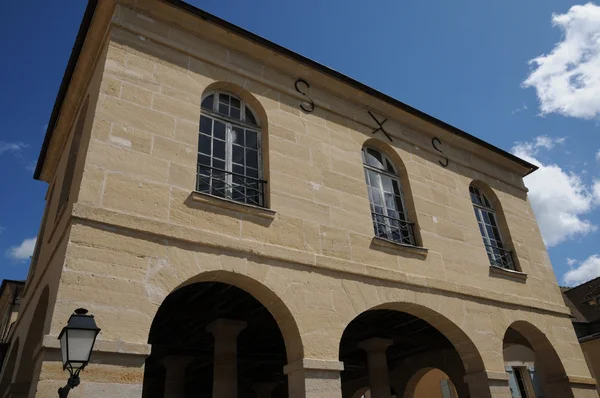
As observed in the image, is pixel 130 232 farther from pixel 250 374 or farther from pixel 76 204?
pixel 250 374

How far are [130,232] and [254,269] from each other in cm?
139

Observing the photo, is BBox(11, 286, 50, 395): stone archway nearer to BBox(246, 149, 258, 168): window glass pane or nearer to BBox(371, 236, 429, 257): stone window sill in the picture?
BBox(246, 149, 258, 168): window glass pane

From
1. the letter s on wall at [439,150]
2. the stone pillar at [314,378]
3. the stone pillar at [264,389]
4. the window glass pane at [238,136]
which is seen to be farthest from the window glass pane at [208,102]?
the stone pillar at [264,389]

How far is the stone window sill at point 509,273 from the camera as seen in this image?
809cm

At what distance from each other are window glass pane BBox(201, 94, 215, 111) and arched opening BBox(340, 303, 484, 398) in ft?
11.4

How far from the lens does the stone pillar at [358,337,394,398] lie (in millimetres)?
9555

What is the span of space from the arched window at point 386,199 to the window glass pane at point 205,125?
2.55 m

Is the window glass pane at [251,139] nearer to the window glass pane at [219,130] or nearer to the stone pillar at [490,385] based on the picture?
the window glass pane at [219,130]

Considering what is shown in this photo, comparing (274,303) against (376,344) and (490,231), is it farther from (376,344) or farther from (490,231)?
(490,231)

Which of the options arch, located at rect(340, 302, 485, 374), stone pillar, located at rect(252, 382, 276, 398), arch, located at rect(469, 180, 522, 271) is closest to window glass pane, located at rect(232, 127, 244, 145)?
arch, located at rect(340, 302, 485, 374)

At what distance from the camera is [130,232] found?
16.3ft

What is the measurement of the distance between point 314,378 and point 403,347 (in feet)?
20.4

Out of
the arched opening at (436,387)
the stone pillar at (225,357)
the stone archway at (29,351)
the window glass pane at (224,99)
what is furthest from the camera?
the arched opening at (436,387)

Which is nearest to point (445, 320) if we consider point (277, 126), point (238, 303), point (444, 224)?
point (444, 224)
